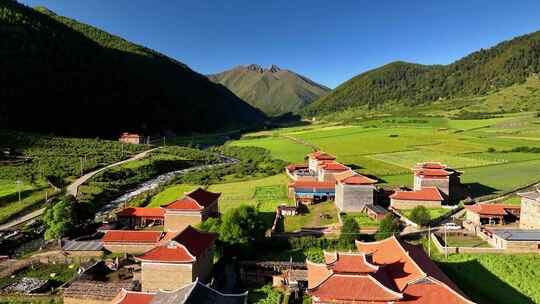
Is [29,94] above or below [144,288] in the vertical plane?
above

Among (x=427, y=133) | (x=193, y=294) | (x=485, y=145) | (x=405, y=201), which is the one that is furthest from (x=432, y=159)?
(x=193, y=294)

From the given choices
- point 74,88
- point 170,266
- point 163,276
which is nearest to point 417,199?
point 170,266

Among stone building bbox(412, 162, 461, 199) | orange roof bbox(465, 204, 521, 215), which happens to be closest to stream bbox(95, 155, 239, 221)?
stone building bbox(412, 162, 461, 199)

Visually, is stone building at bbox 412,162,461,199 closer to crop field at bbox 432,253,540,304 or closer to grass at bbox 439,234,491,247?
grass at bbox 439,234,491,247

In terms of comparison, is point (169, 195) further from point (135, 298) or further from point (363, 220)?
point (135, 298)

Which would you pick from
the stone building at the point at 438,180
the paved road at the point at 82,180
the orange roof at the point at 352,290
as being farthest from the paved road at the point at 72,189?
the stone building at the point at 438,180

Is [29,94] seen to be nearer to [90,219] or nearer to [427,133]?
[90,219]
